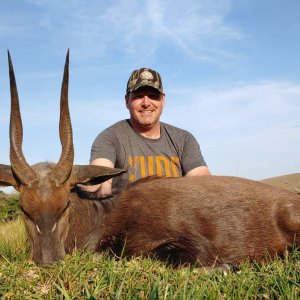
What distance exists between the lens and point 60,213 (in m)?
4.95

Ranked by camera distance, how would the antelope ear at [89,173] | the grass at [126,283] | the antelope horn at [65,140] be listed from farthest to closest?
the antelope ear at [89,173]
the antelope horn at [65,140]
the grass at [126,283]

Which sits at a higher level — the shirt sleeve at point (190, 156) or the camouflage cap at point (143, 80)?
the camouflage cap at point (143, 80)

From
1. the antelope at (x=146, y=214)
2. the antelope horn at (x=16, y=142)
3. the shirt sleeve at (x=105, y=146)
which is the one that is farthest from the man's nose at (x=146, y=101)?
the antelope horn at (x=16, y=142)

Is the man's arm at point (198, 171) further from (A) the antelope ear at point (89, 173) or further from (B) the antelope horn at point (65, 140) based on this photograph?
(B) the antelope horn at point (65, 140)

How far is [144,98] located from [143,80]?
0.32 metres

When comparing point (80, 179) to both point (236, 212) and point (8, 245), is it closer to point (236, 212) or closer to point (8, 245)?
point (236, 212)

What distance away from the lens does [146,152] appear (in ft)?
25.3

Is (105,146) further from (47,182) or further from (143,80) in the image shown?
(47,182)

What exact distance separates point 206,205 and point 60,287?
111 inches

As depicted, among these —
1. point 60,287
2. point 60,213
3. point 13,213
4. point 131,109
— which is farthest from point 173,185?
point 13,213

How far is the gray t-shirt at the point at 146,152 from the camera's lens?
7.25 meters

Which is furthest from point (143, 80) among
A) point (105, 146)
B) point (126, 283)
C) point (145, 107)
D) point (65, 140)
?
point (126, 283)

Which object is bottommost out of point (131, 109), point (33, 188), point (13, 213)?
point (13, 213)

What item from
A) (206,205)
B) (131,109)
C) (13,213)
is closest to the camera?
(206,205)
